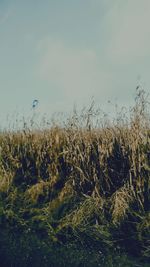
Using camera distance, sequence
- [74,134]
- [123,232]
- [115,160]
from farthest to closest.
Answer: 1. [74,134]
2. [115,160]
3. [123,232]

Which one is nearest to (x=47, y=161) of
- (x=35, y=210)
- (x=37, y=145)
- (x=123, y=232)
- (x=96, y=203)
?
(x=37, y=145)

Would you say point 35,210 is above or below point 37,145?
below

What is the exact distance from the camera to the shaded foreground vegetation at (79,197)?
18.1ft

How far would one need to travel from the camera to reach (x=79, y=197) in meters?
6.01

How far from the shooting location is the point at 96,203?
5762 mm

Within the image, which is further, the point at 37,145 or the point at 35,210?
the point at 37,145

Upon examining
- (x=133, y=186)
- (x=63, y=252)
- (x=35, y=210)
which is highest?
(x=133, y=186)

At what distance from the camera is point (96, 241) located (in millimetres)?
5660

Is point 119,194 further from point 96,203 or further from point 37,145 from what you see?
point 37,145

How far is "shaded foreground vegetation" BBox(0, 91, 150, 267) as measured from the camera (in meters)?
5.53

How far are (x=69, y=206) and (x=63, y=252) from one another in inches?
24.6

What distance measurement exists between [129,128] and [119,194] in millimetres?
1043

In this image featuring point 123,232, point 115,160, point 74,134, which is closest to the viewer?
point 123,232

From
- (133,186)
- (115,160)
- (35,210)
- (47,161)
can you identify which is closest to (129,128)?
(115,160)
